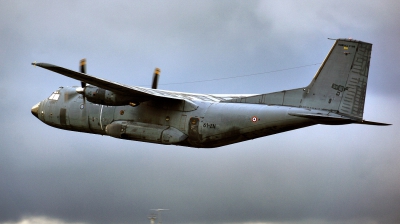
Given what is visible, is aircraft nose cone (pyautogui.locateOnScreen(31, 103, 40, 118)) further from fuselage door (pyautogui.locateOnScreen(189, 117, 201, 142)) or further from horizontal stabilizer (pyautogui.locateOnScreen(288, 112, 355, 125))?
horizontal stabilizer (pyautogui.locateOnScreen(288, 112, 355, 125))

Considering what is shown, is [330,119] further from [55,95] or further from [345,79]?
[55,95]

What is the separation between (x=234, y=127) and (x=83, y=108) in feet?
28.9

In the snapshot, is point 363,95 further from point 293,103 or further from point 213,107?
point 213,107

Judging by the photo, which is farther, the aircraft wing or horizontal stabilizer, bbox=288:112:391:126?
the aircraft wing

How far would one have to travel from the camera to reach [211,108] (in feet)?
122

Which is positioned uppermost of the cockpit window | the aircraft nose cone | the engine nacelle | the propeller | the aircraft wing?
the propeller

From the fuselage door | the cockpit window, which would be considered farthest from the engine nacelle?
the cockpit window

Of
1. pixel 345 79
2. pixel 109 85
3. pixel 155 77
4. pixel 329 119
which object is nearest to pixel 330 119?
pixel 329 119

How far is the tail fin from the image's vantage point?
111ft

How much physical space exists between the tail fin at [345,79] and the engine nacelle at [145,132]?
7.00 meters

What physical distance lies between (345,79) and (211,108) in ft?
21.7

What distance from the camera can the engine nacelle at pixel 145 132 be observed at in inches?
1483

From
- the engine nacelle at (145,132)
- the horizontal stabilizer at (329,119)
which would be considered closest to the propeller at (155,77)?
the engine nacelle at (145,132)

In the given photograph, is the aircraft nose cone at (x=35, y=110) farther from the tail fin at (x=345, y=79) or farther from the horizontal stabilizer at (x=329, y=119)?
the tail fin at (x=345, y=79)
